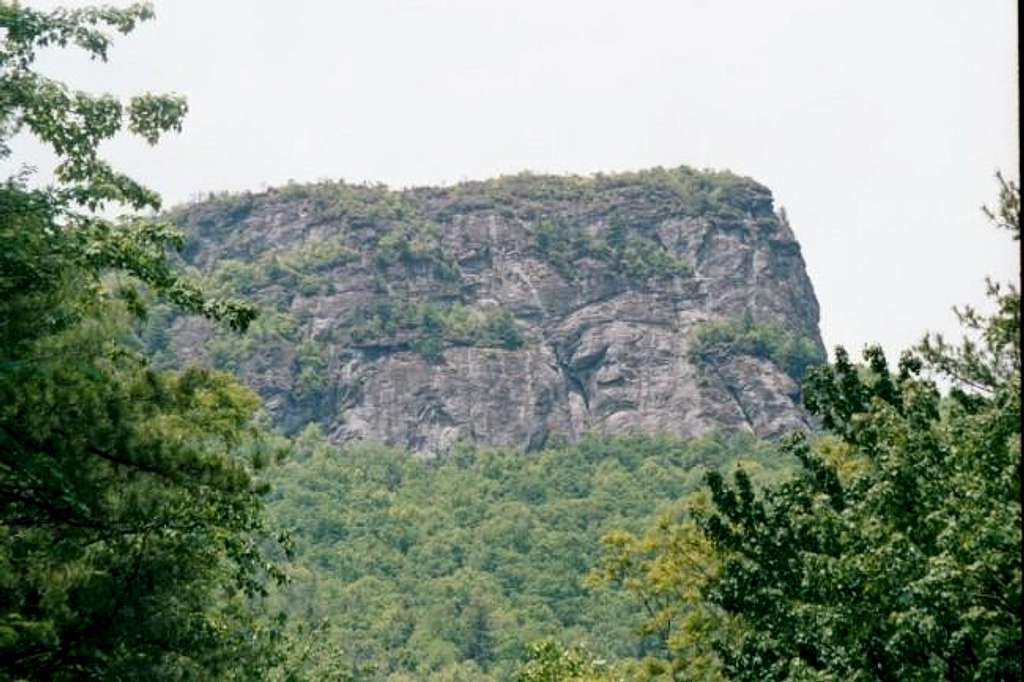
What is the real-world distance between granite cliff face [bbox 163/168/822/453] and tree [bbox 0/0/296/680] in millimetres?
131538

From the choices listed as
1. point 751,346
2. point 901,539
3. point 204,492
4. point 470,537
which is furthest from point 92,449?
point 751,346

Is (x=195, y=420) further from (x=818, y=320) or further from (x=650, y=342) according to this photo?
(x=818, y=320)

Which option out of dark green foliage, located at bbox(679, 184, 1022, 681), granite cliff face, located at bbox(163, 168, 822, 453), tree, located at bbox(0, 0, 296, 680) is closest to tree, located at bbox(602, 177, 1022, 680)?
dark green foliage, located at bbox(679, 184, 1022, 681)

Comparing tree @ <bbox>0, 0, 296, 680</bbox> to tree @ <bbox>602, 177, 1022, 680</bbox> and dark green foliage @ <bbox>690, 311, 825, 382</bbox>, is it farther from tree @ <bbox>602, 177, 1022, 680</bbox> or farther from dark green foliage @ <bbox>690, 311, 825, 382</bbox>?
dark green foliage @ <bbox>690, 311, 825, 382</bbox>

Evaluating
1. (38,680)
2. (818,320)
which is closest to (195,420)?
(38,680)

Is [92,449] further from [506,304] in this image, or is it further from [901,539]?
[506,304]

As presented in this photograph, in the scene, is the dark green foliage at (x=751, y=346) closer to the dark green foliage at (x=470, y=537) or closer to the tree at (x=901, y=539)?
the dark green foliage at (x=470, y=537)

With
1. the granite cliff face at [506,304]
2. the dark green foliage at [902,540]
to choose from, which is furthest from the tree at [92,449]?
the granite cliff face at [506,304]

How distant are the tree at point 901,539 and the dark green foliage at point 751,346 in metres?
137

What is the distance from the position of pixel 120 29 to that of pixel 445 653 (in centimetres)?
8302

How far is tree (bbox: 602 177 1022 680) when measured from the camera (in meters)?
14.5

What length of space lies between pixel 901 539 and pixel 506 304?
154 metres

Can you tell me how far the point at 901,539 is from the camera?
51.2ft

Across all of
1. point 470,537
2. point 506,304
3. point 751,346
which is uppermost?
point 506,304
